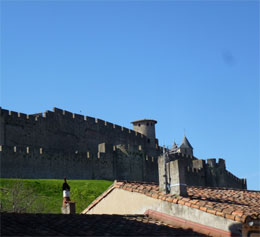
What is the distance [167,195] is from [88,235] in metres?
3.68

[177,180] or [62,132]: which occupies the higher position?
[62,132]

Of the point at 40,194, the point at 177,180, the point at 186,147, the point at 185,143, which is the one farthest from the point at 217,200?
the point at 185,143

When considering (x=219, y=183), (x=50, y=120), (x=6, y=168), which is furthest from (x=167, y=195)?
(x=219, y=183)

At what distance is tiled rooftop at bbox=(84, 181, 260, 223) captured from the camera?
1439 centimetres

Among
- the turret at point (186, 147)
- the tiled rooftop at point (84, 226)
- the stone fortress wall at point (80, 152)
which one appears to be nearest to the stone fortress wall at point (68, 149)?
the stone fortress wall at point (80, 152)

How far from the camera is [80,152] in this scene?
44125mm

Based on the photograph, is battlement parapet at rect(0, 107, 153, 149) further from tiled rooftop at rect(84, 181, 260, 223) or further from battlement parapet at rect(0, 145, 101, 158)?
tiled rooftop at rect(84, 181, 260, 223)

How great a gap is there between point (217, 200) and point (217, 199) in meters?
0.30

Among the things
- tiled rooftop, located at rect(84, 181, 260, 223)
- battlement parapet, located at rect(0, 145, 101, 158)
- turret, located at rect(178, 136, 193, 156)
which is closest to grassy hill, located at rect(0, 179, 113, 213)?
battlement parapet, located at rect(0, 145, 101, 158)

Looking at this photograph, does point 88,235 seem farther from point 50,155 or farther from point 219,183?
point 219,183

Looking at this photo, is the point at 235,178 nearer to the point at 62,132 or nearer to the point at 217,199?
the point at 62,132

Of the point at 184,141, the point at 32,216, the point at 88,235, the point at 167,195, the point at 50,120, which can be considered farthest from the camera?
the point at 184,141

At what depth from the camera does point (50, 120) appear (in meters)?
50.4

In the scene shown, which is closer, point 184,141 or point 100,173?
point 100,173
